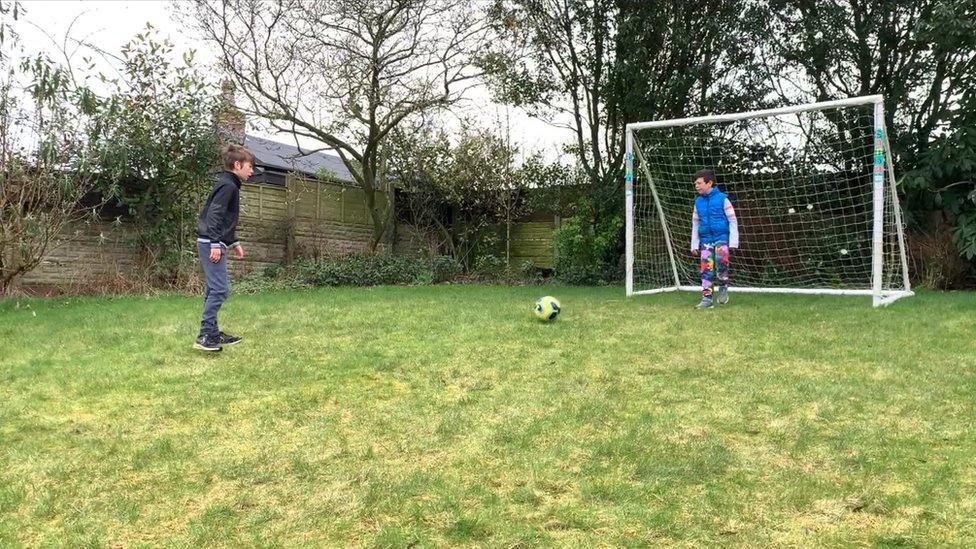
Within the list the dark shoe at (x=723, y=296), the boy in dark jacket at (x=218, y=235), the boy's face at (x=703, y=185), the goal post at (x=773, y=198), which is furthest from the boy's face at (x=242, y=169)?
the goal post at (x=773, y=198)

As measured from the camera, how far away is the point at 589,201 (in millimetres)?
12297

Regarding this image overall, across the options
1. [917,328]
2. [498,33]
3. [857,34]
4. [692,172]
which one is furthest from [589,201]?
[917,328]

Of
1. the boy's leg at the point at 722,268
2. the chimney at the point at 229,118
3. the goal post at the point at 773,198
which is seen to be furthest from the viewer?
the chimney at the point at 229,118

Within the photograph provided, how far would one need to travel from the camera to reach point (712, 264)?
775cm

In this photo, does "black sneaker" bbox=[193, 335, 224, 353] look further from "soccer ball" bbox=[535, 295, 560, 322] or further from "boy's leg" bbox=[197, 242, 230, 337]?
"soccer ball" bbox=[535, 295, 560, 322]

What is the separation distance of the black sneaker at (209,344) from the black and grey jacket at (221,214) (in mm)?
723

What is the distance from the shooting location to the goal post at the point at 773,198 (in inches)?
403

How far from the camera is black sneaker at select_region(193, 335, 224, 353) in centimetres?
502

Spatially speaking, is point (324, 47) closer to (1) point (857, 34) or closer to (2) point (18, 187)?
(2) point (18, 187)

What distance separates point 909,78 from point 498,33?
7096 mm

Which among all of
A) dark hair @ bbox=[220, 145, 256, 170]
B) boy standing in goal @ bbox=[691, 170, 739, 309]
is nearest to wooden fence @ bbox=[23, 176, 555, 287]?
dark hair @ bbox=[220, 145, 256, 170]

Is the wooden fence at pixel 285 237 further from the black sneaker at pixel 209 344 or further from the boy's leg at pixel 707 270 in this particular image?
the boy's leg at pixel 707 270

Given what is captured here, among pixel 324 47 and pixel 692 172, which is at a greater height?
pixel 324 47

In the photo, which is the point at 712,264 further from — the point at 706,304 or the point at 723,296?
the point at 706,304
